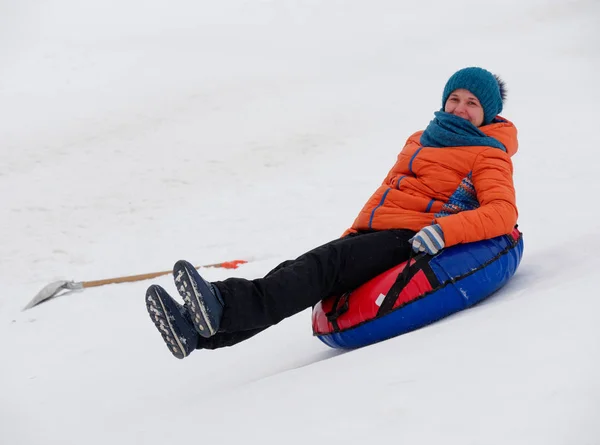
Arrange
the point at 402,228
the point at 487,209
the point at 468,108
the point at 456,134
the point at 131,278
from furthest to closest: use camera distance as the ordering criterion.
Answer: the point at 131,278 → the point at 468,108 → the point at 456,134 → the point at 402,228 → the point at 487,209

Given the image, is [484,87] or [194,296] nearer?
[194,296]

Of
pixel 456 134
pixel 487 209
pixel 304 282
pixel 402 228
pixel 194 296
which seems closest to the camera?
pixel 194 296

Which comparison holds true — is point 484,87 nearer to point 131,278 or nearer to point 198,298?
point 198,298

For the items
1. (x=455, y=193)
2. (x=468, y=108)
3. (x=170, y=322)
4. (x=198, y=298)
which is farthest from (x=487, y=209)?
(x=170, y=322)

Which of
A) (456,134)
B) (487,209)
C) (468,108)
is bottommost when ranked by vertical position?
(487,209)

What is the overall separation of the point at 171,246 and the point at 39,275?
1096 millimetres

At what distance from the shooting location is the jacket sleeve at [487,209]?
2.75 meters

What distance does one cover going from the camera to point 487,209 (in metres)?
2.82

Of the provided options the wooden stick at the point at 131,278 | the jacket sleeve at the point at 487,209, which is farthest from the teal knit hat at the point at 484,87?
the wooden stick at the point at 131,278

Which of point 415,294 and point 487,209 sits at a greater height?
point 487,209

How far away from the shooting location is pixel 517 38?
11.9m

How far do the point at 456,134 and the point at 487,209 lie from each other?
1.47 feet

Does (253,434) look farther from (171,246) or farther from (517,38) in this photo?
(517,38)

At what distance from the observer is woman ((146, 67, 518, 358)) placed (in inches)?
95.7
